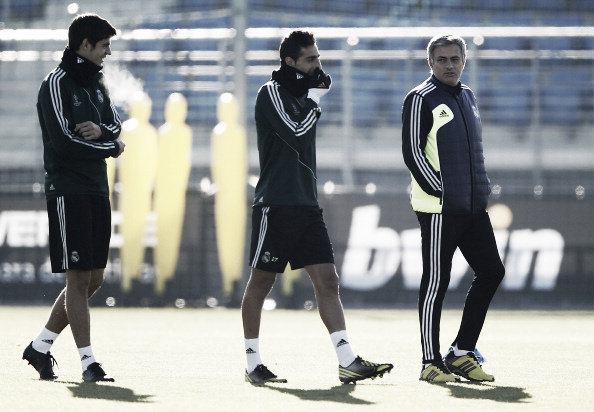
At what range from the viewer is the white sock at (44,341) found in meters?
5.89

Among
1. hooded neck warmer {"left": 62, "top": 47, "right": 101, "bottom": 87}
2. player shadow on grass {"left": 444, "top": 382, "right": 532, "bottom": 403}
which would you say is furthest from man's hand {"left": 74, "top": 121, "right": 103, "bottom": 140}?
player shadow on grass {"left": 444, "top": 382, "right": 532, "bottom": 403}

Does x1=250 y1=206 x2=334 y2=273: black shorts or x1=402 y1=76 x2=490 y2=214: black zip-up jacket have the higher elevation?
x1=402 y1=76 x2=490 y2=214: black zip-up jacket

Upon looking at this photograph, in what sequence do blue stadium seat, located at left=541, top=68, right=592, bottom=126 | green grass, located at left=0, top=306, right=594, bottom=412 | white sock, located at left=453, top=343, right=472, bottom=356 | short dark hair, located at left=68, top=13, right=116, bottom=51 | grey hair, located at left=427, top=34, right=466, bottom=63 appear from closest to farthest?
green grass, located at left=0, top=306, right=594, bottom=412 → short dark hair, located at left=68, top=13, right=116, bottom=51 → grey hair, located at left=427, top=34, right=466, bottom=63 → white sock, located at left=453, top=343, right=472, bottom=356 → blue stadium seat, located at left=541, top=68, right=592, bottom=126

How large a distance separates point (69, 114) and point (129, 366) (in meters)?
1.49

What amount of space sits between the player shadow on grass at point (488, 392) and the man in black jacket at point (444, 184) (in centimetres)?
16

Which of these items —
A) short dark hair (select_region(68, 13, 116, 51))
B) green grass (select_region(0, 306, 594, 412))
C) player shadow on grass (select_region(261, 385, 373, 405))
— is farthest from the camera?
short dark hair (select_region(68, 13, 116, 51))

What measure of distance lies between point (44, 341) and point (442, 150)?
2.05 m

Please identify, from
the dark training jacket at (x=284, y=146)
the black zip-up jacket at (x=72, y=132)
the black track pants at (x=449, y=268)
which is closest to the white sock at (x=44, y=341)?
the black zip-up jacket at (x=72, y=132)

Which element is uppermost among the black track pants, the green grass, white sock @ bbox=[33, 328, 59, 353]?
the black track pants

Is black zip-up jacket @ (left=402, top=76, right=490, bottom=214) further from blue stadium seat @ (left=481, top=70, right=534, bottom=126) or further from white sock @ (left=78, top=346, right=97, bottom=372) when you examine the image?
blue stadium seat @ (left=481, top=70, right=534, bottom=126)

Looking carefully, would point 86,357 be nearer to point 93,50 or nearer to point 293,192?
point 293,192

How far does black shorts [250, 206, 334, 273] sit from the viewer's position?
5762mm

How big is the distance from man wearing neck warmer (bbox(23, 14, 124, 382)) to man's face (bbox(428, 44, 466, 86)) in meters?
1.50

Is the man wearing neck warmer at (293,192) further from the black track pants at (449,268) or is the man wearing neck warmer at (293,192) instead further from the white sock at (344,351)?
the black track pants at (449,268)
